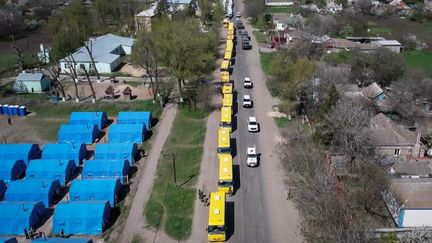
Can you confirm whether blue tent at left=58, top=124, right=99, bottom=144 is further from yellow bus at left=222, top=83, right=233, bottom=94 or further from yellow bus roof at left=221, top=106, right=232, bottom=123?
yellow bus at left=222, top=83, right=233, bottom=94

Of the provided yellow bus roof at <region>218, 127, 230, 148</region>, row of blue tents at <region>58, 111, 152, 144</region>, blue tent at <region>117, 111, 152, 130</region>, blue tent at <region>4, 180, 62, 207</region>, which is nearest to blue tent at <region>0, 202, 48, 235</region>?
blue tent at <region>4, 180, 62, 207</region>

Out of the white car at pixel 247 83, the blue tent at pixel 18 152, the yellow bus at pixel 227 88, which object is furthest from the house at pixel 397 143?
the blue tent at pixel 18 152

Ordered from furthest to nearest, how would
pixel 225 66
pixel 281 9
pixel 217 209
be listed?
pixel 281 9 < pixel 225 66 < pixel 217 209

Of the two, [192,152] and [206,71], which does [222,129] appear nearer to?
[192,152]

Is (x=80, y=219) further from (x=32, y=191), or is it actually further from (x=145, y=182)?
(x=145, y=182)

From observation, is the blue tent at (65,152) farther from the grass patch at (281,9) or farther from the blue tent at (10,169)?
the grass patch at (281,9)

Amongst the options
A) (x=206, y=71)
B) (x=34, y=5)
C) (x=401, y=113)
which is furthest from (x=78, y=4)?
(x=401, y=113)

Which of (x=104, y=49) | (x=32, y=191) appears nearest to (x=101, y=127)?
(x=32, y=191)
